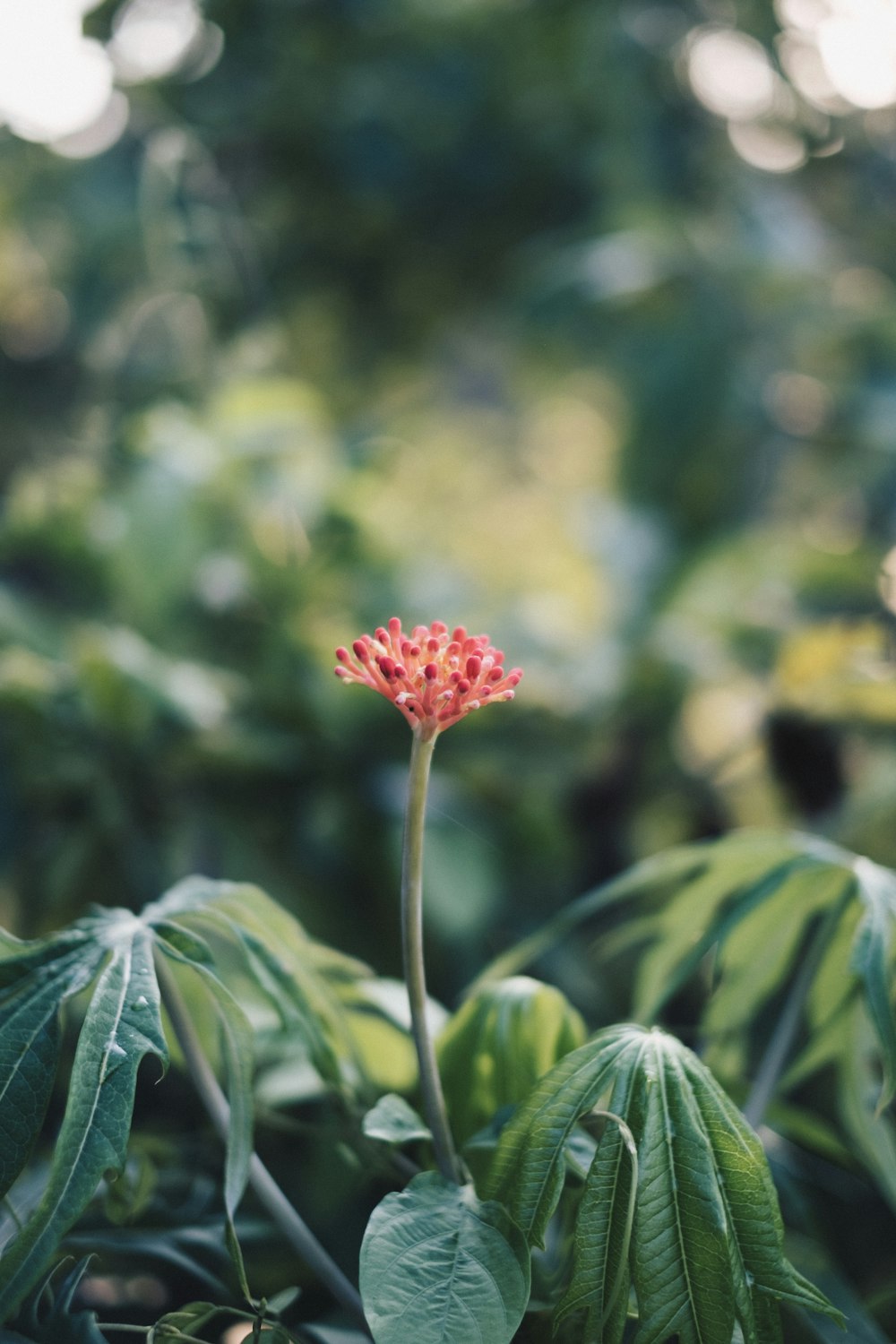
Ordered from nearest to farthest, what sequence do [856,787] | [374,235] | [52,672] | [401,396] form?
1. [52,672]
2. [856,787]
3. [374,235]
4. [401,396]

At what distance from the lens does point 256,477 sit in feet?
2.37

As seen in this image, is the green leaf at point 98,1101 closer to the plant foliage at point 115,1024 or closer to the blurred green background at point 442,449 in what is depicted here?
the plant foliage at point 115,1024

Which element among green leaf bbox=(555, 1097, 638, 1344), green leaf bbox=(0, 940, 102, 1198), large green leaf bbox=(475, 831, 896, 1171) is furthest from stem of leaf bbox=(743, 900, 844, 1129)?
green leaf bbox=(0, 940, 102, 1198)

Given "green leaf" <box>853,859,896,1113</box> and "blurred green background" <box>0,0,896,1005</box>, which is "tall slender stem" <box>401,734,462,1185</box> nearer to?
"green leaf" <box>853,859,896,1113</box>

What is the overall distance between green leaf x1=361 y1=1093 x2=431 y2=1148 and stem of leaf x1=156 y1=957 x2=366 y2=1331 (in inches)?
1.4

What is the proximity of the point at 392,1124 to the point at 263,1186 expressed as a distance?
44mm

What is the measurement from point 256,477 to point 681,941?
0.46 m

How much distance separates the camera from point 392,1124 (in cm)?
29

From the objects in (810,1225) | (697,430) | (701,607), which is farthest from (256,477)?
(810,1225)

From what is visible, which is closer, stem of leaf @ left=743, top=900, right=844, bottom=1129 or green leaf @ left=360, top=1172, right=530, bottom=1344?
green leaf @ left=360, top=1172, right=530, bottom=1344

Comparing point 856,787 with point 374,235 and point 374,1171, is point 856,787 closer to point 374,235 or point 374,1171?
point 374,1171

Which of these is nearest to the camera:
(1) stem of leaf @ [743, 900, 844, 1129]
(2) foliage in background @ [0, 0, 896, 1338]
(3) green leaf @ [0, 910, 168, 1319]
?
(3) green leaf @ [0, 910, 168, 1319]

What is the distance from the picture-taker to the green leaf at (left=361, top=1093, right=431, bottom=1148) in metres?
0.28

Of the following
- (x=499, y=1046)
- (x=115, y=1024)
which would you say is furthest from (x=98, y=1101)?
(x=499, y=1046)
